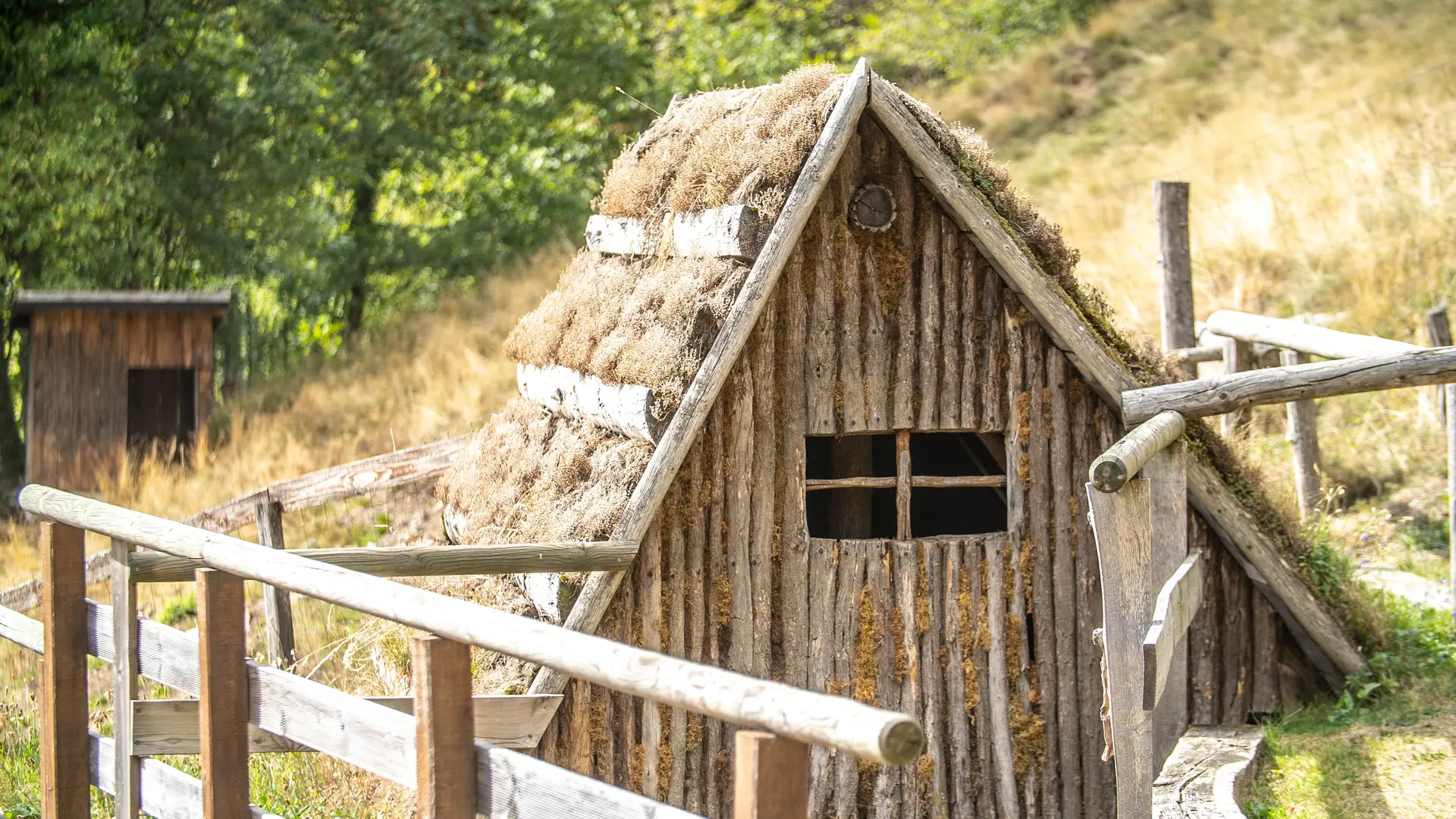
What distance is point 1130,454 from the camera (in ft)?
15.7

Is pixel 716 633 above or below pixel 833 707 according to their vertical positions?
below

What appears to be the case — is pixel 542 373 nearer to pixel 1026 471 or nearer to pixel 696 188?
pixel 696 188

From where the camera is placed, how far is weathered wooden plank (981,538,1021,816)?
20.1 ft

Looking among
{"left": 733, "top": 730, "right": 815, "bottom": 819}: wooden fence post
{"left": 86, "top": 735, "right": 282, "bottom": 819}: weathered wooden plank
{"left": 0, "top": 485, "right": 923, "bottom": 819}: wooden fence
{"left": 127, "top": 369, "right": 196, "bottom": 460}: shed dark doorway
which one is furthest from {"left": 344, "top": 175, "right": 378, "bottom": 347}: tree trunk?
{"left": 733, "top": 730, "right": 815, "bottom": 819}: wooden fence post

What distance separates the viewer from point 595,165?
20219 millimetres

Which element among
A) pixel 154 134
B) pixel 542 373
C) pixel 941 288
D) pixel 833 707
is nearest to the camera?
pixel 833 707

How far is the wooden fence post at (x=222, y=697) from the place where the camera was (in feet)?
12.0

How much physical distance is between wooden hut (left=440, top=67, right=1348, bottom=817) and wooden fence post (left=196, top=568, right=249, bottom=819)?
174cm

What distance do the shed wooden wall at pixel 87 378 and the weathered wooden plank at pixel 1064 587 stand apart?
1019 centimetres

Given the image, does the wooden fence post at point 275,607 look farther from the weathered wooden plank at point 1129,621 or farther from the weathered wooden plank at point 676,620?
the weathered wooden plank at point 1129,621

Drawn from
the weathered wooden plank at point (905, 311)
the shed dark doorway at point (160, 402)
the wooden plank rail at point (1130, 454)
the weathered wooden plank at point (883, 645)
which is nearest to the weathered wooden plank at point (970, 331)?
the weathered wooden plank at point (905, 311)

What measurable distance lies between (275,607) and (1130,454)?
16.4 ft

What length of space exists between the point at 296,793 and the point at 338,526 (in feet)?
16.2

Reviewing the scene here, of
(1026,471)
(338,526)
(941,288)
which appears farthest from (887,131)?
(338,526)
